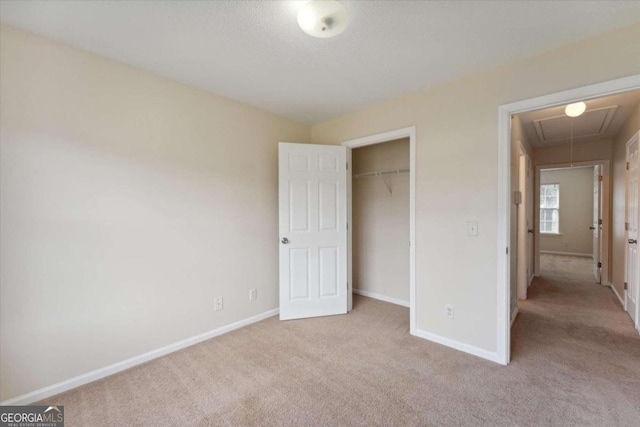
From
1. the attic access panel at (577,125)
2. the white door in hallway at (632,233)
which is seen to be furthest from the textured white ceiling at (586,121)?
the white door in hallway at (632,233)

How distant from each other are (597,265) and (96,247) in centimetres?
696

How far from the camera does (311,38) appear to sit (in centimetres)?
184

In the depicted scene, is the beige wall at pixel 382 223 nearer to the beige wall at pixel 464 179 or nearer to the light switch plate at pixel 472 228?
the beige wall at pixel 464 179

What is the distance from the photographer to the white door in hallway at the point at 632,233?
2.87 meters

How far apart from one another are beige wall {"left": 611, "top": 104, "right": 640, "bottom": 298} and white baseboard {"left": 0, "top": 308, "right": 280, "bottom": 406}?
485cm

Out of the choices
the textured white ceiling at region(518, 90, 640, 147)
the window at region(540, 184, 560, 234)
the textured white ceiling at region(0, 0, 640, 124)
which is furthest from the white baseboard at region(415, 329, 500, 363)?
the window at region(540, 184, 560, 234)

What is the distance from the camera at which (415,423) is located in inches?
62.8

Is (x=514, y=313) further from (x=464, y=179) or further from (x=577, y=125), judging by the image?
(x=577, y=125)

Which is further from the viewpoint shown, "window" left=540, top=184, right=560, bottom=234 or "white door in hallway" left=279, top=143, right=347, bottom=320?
"window" left=540, top=184, right=560, bottom=234

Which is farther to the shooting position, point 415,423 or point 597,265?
point 597,265

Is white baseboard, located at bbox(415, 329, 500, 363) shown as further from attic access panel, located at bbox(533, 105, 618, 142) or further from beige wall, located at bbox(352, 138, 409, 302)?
attic access panel, located at bbox(533, 105, 618, 142)

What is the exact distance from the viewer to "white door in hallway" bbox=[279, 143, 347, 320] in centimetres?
313

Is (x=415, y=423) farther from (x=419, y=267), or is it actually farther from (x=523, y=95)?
(x=523, y=95)

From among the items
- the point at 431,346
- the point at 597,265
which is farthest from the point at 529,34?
the point at 597,265
